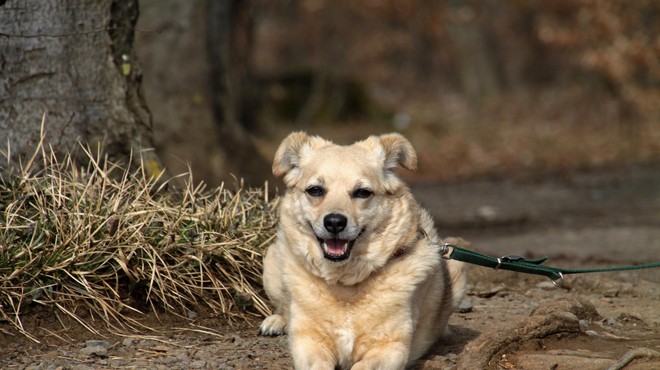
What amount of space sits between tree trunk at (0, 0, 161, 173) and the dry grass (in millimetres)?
254

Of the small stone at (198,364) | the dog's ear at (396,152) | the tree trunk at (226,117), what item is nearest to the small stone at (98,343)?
the small stone at (198,364)

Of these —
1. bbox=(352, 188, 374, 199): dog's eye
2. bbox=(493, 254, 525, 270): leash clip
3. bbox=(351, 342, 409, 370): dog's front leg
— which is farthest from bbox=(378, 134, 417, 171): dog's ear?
bbox=(351, 342, 409, 370): dog's front leg

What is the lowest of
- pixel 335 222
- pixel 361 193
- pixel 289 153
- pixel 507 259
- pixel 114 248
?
pixel 114 248

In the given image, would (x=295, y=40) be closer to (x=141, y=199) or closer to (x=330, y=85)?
(x=330, y=85)

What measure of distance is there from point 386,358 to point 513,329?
0.82 m

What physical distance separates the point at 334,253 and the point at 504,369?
45.3 inches

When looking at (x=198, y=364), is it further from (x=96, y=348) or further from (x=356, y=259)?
(x=356, y=259)

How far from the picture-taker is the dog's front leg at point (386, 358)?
4.79 m

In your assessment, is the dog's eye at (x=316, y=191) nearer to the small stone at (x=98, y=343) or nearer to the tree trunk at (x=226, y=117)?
the small stone at (x=98, y=343)

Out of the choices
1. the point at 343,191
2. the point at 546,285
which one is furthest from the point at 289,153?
the point at 546,285

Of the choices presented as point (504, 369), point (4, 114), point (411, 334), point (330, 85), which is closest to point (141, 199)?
point (4, 114)

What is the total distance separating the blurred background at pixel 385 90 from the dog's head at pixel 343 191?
231 centimetres

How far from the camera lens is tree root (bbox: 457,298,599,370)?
4875 mm

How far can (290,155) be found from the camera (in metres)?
5.61
